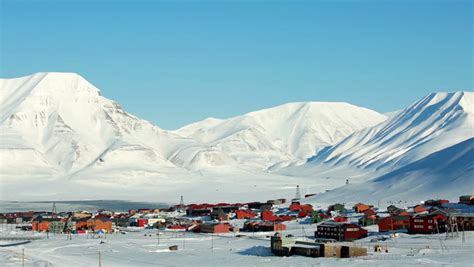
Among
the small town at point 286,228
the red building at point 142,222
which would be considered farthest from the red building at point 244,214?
the red building at point 142,222

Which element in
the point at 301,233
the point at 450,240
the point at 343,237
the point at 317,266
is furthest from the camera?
the point at 301,233

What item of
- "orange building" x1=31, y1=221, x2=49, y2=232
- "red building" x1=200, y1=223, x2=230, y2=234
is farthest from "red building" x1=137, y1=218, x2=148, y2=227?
"red building" x1=200, y1=223, x2=230, y2=234

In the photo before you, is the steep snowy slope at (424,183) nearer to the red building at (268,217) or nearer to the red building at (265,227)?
the red building at (268,217)

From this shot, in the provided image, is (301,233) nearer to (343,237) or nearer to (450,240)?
(343,237)

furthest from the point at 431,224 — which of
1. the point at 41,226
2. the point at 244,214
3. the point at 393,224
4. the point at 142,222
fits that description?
the point at 41,226

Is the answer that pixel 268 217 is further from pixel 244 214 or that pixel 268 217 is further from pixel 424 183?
pixel 424 183

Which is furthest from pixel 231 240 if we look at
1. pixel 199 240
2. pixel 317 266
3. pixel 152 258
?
pixel 317 266
